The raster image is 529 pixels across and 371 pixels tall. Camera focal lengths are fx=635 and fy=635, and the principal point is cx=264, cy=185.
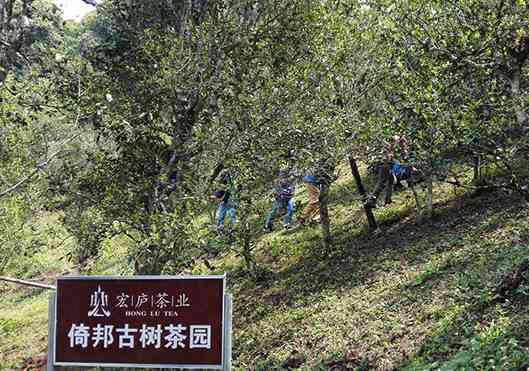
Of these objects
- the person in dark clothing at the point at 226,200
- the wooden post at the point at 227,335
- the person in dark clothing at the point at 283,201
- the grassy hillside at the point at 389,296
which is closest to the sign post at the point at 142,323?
the wooden post at the point at 227,335

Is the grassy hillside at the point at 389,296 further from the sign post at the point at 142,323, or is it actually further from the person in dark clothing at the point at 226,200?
the sign post at the point at 142,323

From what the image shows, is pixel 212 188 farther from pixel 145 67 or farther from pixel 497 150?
pixel 497 150

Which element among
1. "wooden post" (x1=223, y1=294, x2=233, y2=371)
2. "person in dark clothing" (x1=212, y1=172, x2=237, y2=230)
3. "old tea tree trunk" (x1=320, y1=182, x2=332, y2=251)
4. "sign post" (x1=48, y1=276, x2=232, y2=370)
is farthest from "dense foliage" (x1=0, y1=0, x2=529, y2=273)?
"wooden post" (x1=223, y1=294, x2=233, y2=371)

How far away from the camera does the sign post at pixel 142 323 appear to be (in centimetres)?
640

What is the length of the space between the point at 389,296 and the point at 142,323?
16.5 feet

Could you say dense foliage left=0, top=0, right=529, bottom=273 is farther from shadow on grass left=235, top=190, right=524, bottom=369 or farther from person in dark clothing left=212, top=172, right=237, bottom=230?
shadow on grass left=235, top=190, right=524, bottom=369

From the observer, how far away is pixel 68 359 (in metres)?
6.71

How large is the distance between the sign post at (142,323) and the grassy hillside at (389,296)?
8.77 ft

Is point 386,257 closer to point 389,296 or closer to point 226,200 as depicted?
point 389,296

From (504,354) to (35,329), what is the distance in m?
13.5

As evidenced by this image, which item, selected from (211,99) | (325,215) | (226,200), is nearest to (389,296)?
(226,200)

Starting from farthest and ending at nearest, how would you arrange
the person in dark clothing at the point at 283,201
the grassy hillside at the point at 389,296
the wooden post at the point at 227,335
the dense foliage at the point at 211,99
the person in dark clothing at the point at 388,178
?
the person in dark clothing at the point at 388,178 < the person in dark clothing at the point at 283,201 < the dense foliage at the point at 211,99 < the grassy hillside at the point at 389,296 < the wooden post at the point at 227,335

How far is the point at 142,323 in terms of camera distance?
654 centimetres

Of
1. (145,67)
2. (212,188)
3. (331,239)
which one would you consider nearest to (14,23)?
(145,67)
